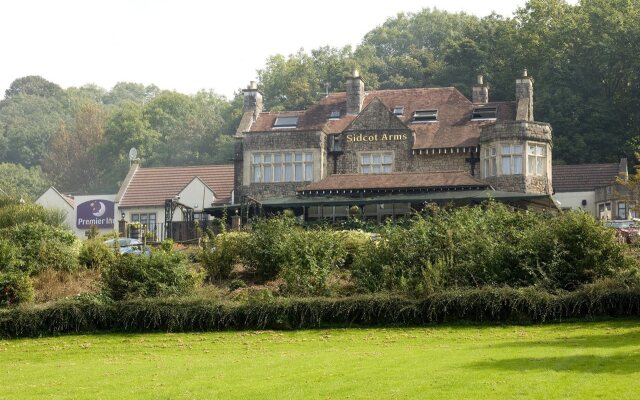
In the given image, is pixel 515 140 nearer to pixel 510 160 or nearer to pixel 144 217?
pixel 510 160

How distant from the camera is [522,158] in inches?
2109

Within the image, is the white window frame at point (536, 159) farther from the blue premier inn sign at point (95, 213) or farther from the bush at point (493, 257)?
the blue premier inn sign at point (95, 213)

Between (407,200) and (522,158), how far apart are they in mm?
8563

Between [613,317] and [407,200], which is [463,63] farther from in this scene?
[613,317]

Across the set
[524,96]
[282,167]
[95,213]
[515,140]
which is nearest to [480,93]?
[524,96]

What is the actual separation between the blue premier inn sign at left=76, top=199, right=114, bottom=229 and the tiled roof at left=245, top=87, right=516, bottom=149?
1771 centimetres

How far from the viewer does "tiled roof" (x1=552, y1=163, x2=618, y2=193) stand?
64.8 meters

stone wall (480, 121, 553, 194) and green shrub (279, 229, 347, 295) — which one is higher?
stone wall (480, 121, 553, 194)

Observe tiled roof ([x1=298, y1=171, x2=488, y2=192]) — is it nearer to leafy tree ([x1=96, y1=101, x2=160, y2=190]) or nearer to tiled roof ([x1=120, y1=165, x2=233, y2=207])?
tiled roof ([x1=120, y1=165, x2=233, y2=207])

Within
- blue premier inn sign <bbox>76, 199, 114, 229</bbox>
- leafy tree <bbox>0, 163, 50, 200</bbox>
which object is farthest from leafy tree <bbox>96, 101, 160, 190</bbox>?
blue premier inn sign <bbox>76, 199, 114, 229</bbox>

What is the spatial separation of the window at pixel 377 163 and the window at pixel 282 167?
2.82 metres

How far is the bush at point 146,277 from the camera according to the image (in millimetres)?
33062

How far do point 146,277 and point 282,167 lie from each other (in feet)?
78.3

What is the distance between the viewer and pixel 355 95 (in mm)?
59906
